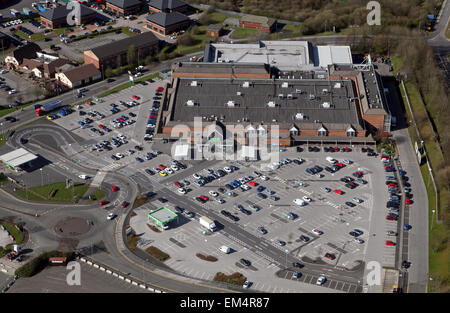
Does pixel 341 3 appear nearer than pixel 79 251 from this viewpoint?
No

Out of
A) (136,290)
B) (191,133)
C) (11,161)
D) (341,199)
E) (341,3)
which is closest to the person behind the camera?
(136,290)

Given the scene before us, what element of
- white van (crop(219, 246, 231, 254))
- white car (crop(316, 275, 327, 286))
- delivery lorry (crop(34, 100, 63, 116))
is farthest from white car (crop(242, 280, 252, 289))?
delivery lorry (crop(34, 100, 63, 116))

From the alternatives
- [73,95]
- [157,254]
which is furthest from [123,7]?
[157,254]

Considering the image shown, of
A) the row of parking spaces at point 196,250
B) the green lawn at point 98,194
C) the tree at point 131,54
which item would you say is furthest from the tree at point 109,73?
the row of parking spaces at point 196,250

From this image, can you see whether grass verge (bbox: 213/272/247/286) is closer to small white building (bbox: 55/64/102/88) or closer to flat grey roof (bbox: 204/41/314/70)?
flat grey roof (bbox: 204/41/314/70)

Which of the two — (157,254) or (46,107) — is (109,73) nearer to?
(46,107)

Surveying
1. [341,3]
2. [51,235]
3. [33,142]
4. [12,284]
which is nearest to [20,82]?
[33,142]

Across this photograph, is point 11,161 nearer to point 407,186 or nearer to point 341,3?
point 407,186
